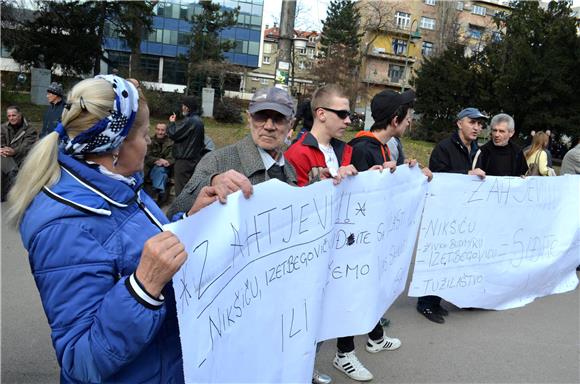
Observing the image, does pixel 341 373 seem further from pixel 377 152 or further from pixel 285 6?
pixel 285 6

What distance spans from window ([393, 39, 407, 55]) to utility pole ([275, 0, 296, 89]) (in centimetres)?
5170

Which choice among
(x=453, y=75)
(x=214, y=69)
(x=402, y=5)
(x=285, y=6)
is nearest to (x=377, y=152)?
(x=285, y=6)

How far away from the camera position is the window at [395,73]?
209 feet

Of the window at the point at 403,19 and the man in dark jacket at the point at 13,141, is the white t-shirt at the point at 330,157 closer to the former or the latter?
the man in dark jacket at the point at 13,141

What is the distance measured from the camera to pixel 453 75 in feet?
93.4

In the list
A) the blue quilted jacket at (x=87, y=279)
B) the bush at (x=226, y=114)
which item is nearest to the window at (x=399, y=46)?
the bush at (x=226, y=114)

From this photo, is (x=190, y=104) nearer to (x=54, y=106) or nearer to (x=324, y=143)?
(x=54, y=106)

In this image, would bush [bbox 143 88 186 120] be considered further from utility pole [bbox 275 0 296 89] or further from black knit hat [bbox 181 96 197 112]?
black knit hat [bbox 181 96 197 112]

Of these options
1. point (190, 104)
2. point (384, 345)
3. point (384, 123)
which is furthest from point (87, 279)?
point (190, 104)

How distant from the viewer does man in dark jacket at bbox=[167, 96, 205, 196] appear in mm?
7172

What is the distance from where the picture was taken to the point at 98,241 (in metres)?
1.37

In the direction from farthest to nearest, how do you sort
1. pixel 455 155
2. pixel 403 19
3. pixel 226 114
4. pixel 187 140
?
pixel 403 19 < pixel 226 114 < pixel 187 140 < pixel 455 155

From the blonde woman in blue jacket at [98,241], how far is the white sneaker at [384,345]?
92.9 inches

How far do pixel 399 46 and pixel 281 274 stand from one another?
211ft
